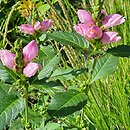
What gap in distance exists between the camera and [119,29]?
7.04 feet

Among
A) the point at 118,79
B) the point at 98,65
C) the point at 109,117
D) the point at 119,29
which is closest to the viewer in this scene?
the point at 98,65

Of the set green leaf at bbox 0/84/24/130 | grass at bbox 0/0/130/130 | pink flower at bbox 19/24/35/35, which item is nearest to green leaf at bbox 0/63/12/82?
green leaf at bbox 0/84/24/130

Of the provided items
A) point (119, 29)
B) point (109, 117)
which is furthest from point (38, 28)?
point (119, 29)

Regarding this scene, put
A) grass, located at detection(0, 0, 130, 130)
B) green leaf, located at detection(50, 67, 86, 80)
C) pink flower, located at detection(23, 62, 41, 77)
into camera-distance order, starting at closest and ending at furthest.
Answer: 1. pink flower, located at detection(23, 62, 41, 77)
2. green leaf, located at detection(50, 67, 86, 80)
3. grass, located at detection(0, 0, 130, 130)

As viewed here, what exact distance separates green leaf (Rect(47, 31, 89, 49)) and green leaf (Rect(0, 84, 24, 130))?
0.16 metres

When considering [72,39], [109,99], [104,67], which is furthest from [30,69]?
[109,99]

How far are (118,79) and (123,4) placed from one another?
410 mm

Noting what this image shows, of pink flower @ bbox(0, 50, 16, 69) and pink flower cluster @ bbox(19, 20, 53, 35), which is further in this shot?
pink flower cluster @ bbox(19, 20, 53, 35)

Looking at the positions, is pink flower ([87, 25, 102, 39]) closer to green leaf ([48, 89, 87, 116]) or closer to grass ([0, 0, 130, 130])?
green leaf ([48, 89, 87, 116])

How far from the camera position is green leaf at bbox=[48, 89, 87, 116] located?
97 centimetres

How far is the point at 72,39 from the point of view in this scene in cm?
102

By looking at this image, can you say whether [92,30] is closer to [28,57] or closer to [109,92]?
[28,57]

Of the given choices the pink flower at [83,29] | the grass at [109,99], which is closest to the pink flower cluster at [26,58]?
the pink flower at [83,29]

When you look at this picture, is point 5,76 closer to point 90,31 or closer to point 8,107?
point 8,107
